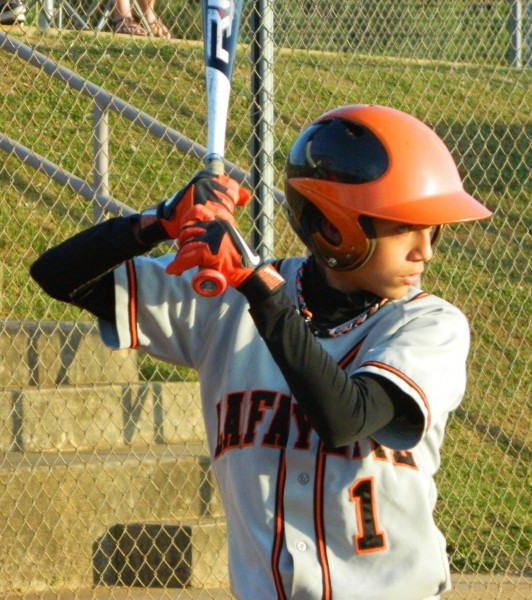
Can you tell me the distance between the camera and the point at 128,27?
6.47 meters

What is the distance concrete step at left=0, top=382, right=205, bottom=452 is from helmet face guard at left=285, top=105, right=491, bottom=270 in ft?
11.8

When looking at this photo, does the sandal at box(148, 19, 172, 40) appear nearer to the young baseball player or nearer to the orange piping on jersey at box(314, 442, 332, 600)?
the young baseball player

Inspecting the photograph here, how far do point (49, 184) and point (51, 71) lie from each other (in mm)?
2325

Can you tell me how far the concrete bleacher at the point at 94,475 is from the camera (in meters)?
5.28

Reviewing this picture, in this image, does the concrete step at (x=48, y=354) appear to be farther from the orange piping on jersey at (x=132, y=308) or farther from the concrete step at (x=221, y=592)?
the orange piping on jersey at (x=132, y=308)

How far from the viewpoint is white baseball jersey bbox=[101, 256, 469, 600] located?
2219mm

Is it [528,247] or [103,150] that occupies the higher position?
[103,150]

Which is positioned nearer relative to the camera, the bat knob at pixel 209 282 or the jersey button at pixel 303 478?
the bat knob at pixel 209 282

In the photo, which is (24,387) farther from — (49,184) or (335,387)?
(335,387)

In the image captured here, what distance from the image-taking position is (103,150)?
596cm

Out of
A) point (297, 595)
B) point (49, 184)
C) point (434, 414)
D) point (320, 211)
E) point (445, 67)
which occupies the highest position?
point (320, 211)

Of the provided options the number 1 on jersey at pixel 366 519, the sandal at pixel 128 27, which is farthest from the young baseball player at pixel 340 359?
the sandal at pixel 128 27

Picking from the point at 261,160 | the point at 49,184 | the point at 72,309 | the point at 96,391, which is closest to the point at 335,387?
the point at 261,160

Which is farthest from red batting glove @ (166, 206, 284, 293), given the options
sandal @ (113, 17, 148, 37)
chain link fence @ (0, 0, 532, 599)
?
sandal @ (113, 17, 148, 37)
